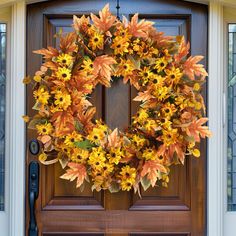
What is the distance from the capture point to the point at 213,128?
2.74m

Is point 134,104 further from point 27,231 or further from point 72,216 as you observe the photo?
point 27,231

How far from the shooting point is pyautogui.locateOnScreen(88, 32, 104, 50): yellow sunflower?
257 cm

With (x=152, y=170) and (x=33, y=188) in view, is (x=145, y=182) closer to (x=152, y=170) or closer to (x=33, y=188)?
(x=152, y=170)

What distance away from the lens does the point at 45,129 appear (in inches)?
101

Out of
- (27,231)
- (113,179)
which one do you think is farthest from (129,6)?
(27,231)

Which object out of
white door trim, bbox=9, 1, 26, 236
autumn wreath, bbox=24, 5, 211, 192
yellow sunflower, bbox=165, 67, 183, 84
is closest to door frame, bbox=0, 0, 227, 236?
white door trim, bbox=9, 1, 26, 236

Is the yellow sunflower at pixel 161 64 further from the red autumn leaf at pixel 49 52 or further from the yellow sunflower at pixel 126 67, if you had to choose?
the red autumn leaf at pixel 49 52

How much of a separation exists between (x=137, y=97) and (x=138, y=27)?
34 cm

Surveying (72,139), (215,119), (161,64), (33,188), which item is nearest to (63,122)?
(72,139)

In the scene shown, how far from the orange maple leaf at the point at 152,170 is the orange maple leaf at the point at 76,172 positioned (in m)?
0.28

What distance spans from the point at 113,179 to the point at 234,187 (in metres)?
0.66

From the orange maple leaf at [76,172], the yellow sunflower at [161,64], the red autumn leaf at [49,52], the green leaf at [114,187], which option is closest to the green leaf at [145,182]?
the green leaf at [114,187]

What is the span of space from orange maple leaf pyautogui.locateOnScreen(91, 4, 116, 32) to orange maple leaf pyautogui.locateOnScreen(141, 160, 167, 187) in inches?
26.7

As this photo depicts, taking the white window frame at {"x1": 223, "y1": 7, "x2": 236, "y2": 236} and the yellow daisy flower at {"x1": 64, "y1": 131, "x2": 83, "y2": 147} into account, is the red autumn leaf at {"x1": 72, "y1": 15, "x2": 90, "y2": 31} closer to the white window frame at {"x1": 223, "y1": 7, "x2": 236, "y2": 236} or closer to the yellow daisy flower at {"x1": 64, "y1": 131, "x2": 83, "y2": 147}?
the yellow daisy flower at {"x1": 64, "y1": 131, "x2": 83, "y2": 147}
